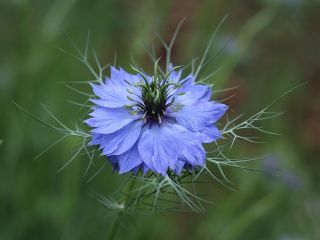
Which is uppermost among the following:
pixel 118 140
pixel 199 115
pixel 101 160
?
pixel 199 115

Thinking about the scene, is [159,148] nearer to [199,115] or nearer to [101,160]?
[199,115]

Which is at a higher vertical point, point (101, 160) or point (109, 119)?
point (109, 119)

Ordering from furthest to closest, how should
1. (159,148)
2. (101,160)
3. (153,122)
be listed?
(101,160)
(153,122)
(159,148)

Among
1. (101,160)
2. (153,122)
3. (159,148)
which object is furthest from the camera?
(101,160)

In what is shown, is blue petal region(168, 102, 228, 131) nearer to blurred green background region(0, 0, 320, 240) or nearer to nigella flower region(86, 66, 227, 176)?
nigella flower region(86, 66, 227, 176)

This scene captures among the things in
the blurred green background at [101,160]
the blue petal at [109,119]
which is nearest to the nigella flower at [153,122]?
the blue petal at [109,119]

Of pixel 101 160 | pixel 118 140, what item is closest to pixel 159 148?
pixel 118 140

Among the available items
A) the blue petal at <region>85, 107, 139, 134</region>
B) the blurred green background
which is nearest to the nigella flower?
the blue petal at <region>85, 107, 139, 134</region>

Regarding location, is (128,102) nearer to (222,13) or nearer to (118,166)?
(118,166)
